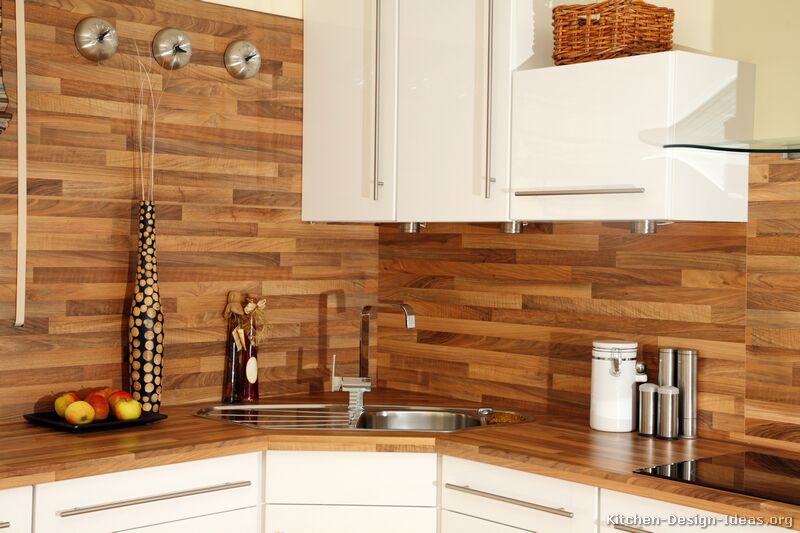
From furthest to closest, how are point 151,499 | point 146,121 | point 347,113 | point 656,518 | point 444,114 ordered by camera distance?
point 347,113, point 146,121, point 444,114, point 151,499, point 656,518

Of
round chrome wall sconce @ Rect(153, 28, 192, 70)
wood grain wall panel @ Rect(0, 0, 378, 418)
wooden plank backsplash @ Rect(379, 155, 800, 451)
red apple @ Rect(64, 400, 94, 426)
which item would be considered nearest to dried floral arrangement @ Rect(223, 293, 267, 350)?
wood grain wall panel @ Rect(0, 0, 378, 418)

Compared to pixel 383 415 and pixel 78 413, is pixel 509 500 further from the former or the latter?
pixel 78 413

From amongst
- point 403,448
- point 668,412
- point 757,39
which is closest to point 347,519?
point 403,448

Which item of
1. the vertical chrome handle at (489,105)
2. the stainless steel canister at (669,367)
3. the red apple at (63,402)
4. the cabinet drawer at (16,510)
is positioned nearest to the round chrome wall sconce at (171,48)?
the vertical chrome handle at (489,105)

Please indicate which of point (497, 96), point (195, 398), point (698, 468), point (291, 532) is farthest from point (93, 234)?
point (698, 468)

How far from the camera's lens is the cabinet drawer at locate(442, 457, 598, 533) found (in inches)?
98.6

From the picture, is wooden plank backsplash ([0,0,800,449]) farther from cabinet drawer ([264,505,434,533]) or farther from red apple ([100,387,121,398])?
cabinet drawer ([264,505,434,533])

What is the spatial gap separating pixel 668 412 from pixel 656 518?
1.72 ft

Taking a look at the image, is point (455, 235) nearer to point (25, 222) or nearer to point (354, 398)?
point (354, 398)

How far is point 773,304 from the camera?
273 cm

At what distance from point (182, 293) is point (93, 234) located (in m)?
0.36

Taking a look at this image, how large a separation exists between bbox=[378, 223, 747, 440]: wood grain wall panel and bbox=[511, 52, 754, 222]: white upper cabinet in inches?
10.1

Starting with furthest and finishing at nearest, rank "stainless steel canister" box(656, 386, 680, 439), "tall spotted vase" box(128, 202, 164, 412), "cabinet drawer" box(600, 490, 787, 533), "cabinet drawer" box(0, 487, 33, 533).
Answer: "tall spotted vase" box(128, 202, 164, 412) → "stainless steel canister" box(656, 386, 680, 439) → "cabinet drawer" box(0, 487, 33, 533) → "cabinet drawer" box(600, 490, 787, 533)

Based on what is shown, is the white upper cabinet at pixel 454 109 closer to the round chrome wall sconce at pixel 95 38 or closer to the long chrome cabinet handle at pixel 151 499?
the round chrome wall sconce at pixel 95 38
